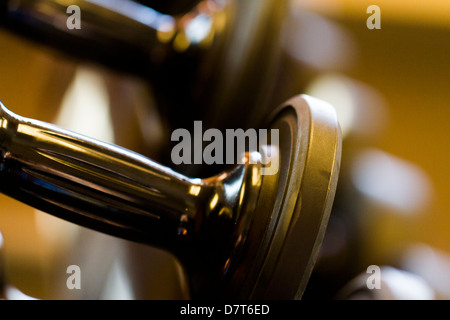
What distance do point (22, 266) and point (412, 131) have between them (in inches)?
24.4

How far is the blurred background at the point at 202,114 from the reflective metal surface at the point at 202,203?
2 cm

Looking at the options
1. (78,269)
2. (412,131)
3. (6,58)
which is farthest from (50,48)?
(412,131)

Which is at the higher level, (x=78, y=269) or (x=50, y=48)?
(x=50, y=48)

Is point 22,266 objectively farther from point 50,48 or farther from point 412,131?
point 412,131

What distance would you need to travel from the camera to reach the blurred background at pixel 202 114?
243 millimetres

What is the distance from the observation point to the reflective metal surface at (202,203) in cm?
16

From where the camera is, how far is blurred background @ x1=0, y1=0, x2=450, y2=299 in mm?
243

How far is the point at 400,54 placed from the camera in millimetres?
764

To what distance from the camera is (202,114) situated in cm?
32

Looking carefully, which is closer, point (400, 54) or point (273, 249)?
point (273, 249)

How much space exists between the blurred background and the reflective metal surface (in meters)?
0.02

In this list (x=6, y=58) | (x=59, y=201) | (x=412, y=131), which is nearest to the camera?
(x=59, y=201)

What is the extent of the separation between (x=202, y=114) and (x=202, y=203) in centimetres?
14

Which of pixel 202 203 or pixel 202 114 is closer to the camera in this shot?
pixel 202 203
